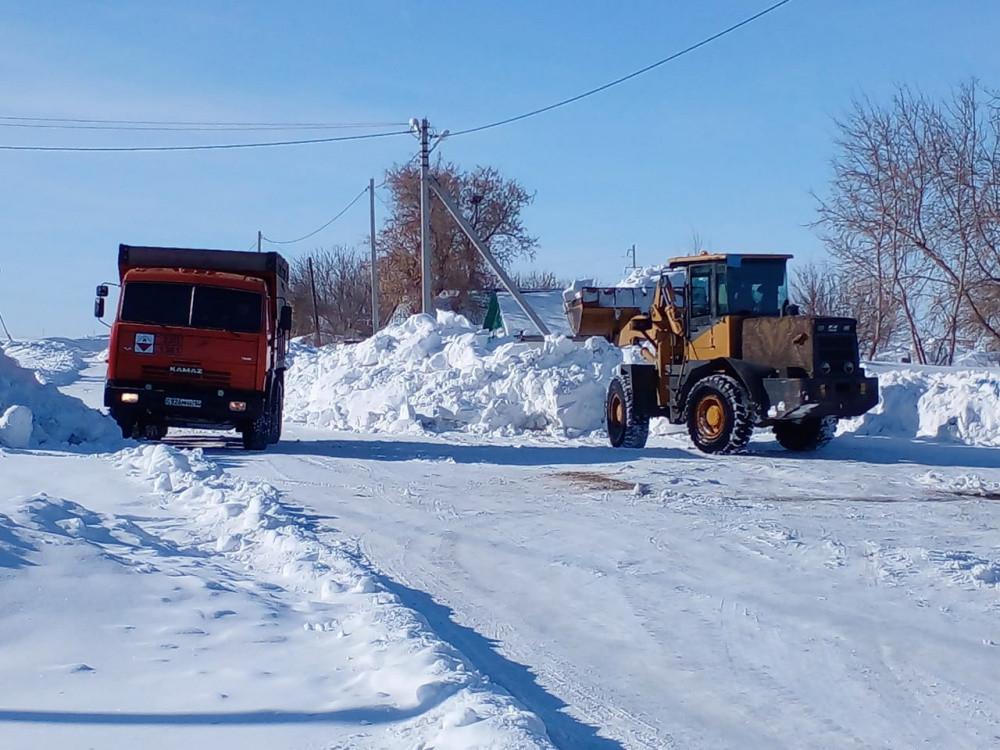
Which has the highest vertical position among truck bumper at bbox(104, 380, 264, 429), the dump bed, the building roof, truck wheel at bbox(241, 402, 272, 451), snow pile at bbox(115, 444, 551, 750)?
the building roof

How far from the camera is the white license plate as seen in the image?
1641 cm

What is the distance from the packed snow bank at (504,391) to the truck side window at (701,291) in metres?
3.90

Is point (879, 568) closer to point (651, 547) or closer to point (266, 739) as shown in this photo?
point (651, 547)

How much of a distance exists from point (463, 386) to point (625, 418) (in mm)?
5667

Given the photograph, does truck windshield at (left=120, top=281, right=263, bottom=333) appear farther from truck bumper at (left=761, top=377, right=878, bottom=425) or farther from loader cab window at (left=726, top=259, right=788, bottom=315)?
truck bumper at (left=761, top=377, right=878, bottom=425)

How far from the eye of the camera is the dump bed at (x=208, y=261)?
57.2ft

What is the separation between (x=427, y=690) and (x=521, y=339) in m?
21.0

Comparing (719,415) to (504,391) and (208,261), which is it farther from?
(208,261)

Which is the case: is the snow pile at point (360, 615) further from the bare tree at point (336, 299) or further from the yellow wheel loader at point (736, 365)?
the bare tree at point (336, 299)

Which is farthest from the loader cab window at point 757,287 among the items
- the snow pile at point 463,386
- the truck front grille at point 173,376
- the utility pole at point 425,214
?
the utility pole at point 425,214

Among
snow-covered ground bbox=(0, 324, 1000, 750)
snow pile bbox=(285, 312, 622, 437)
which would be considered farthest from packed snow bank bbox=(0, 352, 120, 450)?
snow pile bbox=(285, 312, 622, 437)

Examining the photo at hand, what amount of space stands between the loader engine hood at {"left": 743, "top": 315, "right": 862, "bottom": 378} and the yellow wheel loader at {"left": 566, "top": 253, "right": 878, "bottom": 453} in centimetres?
1

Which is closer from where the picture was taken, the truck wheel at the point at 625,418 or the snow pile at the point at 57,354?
the truck wheel at the point at 625,418

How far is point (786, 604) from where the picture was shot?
7.24 m
